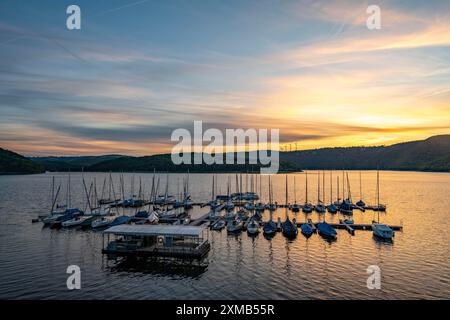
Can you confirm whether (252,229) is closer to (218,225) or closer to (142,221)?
(218,225)

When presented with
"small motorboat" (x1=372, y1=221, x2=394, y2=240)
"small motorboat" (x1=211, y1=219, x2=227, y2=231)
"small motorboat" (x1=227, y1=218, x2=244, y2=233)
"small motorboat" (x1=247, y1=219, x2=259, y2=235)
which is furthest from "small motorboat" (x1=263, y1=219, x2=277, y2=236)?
"small motorboat" (x1=372, y1=221, x2=394, y2=240)

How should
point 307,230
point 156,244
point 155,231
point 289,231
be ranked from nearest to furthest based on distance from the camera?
point 155,231 < point 156,244 < point 289,231 < point 307,230

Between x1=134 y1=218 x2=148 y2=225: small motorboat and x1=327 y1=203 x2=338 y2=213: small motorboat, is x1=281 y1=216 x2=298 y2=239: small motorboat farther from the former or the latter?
x1=327 y1=203 x2=338 y2=213: small motorboat

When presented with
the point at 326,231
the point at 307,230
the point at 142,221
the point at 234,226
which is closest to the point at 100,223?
the point at 142,221

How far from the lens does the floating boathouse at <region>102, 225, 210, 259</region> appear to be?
159 feet

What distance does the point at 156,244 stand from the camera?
51312 mm

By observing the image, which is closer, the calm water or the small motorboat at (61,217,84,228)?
the calm water

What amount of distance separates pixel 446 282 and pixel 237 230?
3663 cm

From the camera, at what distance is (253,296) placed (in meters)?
35.3

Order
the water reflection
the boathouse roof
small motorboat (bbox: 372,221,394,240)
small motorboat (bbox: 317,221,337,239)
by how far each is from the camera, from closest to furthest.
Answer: the water reflection → the boathouse roof → small motorboat (bbox: 372,221,394,240) → small motorboat (bbox: 317,221,337,239)

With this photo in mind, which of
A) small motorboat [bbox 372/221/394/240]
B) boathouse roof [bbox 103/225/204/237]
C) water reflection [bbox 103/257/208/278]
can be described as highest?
boathouse roof [bbox 103/225/204/237]

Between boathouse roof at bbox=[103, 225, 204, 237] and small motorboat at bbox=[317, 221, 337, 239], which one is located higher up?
boathouse roof at bbox=[103, 225, 204, 237]
